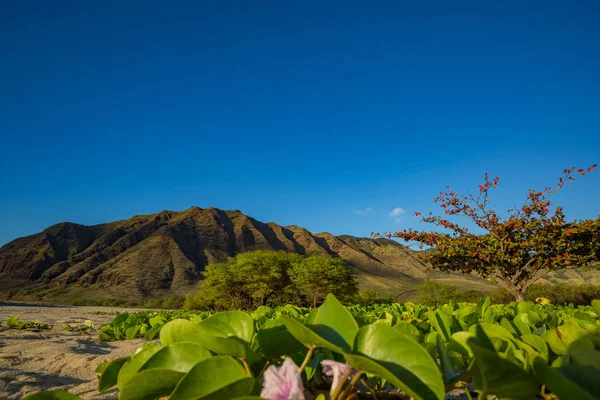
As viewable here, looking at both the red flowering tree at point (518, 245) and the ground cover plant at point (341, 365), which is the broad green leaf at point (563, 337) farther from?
the red flowering tree at point (518, 245)

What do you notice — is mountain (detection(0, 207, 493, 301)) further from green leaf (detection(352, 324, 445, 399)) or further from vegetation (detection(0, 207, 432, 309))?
green leaf (detection(352, 324, 445, 399))

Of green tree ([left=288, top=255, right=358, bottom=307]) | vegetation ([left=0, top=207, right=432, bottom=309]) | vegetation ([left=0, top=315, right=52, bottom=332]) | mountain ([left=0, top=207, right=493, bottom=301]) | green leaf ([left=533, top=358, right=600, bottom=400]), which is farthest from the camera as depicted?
mountain ([left=0, top=207, right=493, bottom=301])

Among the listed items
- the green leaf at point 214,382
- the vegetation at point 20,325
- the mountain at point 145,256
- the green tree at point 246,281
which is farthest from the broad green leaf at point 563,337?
the mountain at point 145,256

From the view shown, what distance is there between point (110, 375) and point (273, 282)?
31.8 metres

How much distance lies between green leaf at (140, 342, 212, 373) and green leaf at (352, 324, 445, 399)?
0.38 meters

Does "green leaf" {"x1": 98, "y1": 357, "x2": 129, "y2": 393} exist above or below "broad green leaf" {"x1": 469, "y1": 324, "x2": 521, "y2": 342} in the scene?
below

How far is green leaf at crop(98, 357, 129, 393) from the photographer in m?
1.00

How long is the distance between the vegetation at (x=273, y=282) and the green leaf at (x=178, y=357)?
28947 millimetres

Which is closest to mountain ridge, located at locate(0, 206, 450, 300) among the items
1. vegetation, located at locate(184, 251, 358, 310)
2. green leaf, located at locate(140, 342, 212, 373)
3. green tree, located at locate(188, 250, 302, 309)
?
vegetation, located at locate(184, 251, 358, 310)

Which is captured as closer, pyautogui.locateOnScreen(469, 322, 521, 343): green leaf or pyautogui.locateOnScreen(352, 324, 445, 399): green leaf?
pyautogui.locateOnScreen(352, 324, 445, 399): green leaf

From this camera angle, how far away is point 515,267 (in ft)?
42.0

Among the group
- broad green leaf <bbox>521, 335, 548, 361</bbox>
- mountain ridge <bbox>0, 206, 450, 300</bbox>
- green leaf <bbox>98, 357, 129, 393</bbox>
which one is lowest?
green leaf <bbox>98, 357, 129, 393</bbox>

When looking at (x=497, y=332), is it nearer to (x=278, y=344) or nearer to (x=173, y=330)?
(x=278, y=344)

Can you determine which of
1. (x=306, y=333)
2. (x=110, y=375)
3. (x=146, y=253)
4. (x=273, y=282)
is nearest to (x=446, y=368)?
(x=306, y=333)
